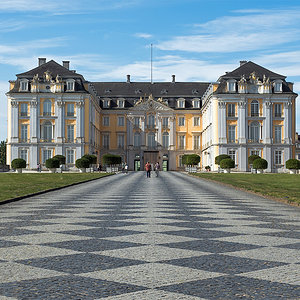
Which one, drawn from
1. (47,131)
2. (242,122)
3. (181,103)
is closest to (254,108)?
(242,122)

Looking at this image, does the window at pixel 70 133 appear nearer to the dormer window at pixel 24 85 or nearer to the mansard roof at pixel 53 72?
the mansard roof at pixel 53 72

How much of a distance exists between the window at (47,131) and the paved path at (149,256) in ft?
218

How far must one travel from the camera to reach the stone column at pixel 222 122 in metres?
76.9

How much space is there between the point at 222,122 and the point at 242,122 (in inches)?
117

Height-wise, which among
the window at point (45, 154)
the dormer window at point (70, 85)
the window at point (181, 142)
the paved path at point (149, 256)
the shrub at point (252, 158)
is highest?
the dormer window at point (70, 85)

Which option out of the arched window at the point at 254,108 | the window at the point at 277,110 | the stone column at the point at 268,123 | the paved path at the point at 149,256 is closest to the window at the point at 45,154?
the arched window at the point at 254,108

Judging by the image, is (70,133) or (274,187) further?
(70,133)

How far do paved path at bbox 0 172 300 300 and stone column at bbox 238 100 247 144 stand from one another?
213 ft

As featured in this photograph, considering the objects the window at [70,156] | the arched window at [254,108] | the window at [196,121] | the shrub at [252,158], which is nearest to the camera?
the shrub at [252,158]

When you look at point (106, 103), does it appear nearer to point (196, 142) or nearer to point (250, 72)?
point (196, 142)

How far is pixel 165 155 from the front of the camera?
91.9 metres

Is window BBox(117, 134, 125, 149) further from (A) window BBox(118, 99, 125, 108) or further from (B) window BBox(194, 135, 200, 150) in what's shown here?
(B) window BBox(194, 135, 200, 150)

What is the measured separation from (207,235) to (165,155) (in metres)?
82.5

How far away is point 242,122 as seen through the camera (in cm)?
7738
